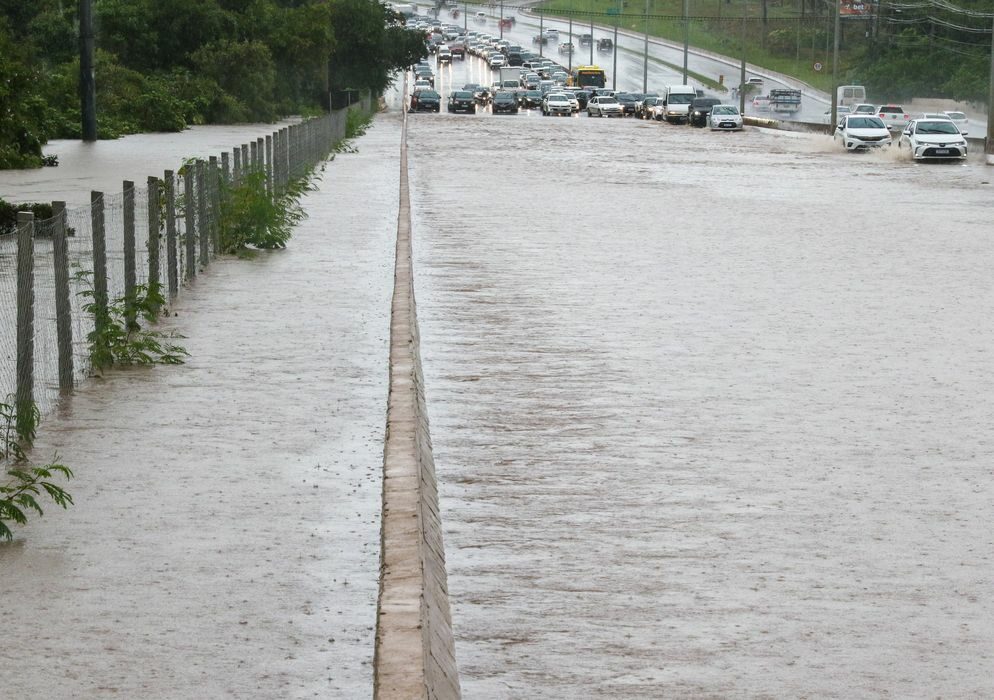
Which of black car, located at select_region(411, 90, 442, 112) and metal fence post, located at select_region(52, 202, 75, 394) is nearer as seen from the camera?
metal fence post, located at select_region(52, 202, 75, 394)

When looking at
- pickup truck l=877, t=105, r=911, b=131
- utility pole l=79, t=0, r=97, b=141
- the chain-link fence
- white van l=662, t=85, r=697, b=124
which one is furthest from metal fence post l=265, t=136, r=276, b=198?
white van l=662, t=85, r=697, b=124

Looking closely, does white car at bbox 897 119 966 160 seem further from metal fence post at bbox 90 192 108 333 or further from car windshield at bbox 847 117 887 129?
metal fence post at bbox 90 192 108 333

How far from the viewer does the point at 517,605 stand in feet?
24.0

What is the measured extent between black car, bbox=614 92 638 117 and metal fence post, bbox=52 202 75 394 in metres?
94.2

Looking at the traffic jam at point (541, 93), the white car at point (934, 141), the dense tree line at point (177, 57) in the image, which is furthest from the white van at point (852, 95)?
the white car at point (934, 141)

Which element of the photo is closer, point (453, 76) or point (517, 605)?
point (517, 605)

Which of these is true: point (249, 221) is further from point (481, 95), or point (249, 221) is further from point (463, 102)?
point (481, 95)

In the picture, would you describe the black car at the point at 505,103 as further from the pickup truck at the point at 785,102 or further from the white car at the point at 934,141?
the white car at the point at 934,141

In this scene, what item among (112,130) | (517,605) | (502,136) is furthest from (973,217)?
(502,136)

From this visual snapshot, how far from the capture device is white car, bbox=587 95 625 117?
341 ft

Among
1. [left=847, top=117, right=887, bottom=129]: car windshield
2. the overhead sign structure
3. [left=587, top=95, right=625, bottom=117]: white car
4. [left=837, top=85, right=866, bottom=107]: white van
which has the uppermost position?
the overhead sign structure

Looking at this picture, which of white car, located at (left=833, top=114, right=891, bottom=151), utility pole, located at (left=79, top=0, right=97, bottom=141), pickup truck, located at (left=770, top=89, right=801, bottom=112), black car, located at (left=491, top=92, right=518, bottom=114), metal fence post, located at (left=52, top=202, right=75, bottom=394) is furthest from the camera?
pickup truck, located at (left=770, top=89, right=801, bottom=112)

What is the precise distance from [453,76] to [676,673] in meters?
161

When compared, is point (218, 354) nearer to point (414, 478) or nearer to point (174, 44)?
point (414, 478)
